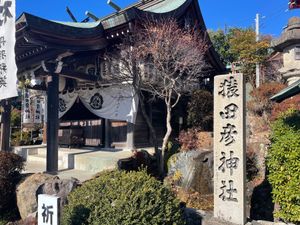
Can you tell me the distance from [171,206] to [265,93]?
11704 mm

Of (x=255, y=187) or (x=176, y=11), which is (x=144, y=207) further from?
(x=176, y=11)

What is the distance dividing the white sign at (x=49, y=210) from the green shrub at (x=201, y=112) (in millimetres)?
8854

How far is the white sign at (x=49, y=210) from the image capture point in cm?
399

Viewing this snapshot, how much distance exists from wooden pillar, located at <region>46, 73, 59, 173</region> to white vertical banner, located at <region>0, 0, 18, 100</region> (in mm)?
5601

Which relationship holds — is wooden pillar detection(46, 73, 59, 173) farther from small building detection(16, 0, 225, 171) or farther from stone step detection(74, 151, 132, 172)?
stone step detection(74, 151, 132, 172)

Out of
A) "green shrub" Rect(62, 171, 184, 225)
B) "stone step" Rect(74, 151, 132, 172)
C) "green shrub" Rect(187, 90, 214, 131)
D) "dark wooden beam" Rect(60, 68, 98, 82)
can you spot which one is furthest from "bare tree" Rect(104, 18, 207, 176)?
"green shrub" Rect(62, 171, 184, 225)

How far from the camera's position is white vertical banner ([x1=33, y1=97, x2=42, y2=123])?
45.4ft

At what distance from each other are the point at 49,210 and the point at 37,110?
35.7ft

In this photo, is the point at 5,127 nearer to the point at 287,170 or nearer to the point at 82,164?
the point at 82,164

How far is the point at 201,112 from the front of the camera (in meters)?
12.5

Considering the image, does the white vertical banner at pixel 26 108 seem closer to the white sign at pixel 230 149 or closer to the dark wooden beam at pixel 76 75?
the dark wooden beam at pixel 76 75

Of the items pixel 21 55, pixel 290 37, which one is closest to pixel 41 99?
pixel 21 55

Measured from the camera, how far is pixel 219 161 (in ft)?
18.6

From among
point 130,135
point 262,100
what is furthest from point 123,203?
point 262,100
